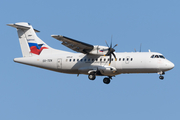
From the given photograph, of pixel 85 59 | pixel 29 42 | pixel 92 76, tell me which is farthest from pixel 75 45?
pixel 29 42

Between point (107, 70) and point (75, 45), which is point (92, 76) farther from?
point (75, 45)

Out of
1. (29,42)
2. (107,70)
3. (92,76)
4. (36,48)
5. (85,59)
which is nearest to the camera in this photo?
(107,70)

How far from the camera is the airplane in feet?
91.0

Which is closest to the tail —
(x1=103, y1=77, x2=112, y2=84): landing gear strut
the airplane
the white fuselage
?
the airplane

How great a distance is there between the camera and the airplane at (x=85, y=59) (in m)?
27.7

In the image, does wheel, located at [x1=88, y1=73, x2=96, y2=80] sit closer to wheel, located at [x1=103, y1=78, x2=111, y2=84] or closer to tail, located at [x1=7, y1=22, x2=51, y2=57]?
wheel, located at [x1=103, y1=78, x2=111, y2=84]

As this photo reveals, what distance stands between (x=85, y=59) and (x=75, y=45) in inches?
84.4

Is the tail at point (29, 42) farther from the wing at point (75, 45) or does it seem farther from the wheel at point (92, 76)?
the wheel at point (92, 76)

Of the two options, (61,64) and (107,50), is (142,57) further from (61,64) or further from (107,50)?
(61,64)

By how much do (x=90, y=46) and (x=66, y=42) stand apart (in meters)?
2.22

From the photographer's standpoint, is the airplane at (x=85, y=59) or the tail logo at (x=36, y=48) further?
the tail logo at (x=36, y=48)

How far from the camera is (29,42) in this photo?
104ft

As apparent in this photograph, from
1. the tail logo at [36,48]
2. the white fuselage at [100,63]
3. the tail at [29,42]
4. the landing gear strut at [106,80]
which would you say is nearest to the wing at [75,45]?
the white fuselage at [100,63]

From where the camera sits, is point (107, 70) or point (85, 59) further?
point (85, 59)
